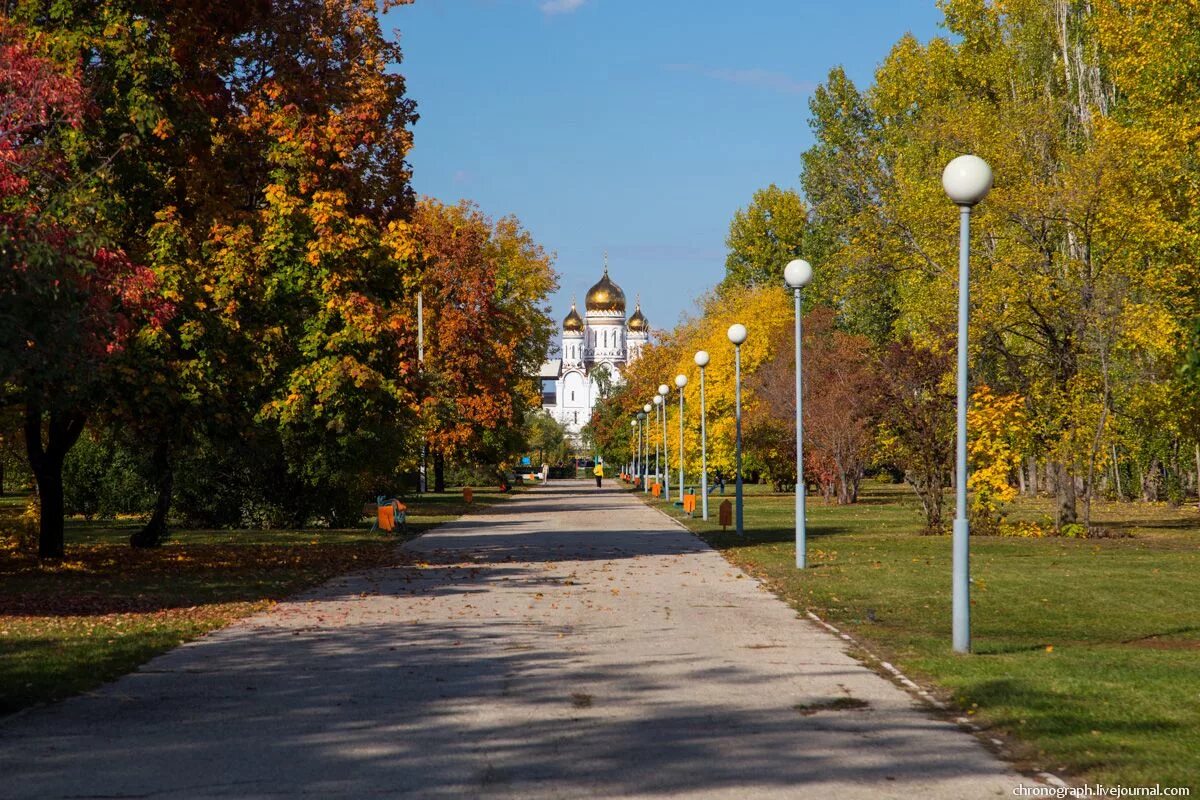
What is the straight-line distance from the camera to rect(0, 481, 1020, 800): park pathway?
23.5 ft

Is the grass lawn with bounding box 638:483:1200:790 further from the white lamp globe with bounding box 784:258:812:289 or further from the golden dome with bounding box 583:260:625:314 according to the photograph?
the golden dome with bounding box 583:260:625:314

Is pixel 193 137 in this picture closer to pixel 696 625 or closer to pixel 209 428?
pixel 209 428

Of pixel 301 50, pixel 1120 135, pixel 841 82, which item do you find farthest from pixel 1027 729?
pixel 841 82

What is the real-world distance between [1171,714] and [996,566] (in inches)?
528

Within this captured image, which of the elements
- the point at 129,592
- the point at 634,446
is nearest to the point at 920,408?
the point at 129,592

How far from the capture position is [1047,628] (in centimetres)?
1402

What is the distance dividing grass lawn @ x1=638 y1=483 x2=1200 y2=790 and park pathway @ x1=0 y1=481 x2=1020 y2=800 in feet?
1.80

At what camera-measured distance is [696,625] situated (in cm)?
1401

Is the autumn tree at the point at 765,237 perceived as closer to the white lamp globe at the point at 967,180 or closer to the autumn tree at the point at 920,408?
the autumn tree at the point at 920,408

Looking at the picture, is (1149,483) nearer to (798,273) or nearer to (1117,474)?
(1117,474)

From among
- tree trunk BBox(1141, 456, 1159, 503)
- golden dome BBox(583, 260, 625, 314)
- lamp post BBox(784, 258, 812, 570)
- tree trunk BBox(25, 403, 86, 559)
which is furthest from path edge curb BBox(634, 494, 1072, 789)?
golden dome BBox(583, 260, 625, 314)

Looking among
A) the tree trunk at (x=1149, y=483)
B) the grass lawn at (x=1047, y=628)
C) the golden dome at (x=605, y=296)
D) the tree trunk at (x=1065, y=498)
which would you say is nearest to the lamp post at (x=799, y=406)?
the grass lawn at (x=1047, y=628)

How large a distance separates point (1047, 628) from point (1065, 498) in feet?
59.7

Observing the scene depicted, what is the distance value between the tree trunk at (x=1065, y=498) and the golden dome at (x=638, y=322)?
155042mm
